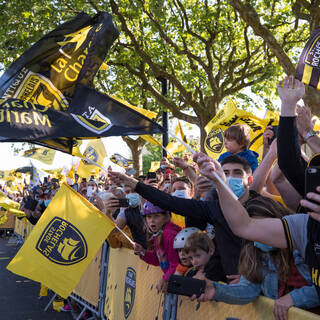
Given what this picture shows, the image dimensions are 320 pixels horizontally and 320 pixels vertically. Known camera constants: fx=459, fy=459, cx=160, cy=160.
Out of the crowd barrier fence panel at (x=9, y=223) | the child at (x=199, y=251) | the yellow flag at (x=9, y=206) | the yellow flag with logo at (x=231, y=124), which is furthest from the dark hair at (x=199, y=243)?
the crowd barrier fence panel at (x=9, y=223)

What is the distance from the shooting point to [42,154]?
57.8 ft

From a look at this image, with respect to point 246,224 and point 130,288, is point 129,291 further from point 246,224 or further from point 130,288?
point 246,224

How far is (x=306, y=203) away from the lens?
1920mm

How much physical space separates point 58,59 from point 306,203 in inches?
214

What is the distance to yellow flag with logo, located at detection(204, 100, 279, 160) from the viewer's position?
6.94 m

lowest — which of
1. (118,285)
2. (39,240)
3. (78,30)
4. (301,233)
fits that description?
(118,285)

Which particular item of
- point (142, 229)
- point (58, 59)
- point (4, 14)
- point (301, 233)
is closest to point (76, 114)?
point (58, 59)

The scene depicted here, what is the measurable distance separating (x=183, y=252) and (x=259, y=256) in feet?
3.59

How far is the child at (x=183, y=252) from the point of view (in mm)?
3681

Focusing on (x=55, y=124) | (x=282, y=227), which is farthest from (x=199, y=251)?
(x=55, y=124)

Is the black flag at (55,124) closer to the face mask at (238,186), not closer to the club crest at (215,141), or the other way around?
the face mask at (238,186)

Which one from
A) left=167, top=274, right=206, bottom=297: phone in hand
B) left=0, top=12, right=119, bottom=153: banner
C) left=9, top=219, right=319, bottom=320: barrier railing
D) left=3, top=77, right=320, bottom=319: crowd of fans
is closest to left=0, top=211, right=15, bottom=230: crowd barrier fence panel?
left=9, top=219, right=319, bottom=320: barrier railing

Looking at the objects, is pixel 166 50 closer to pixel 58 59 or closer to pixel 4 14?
pixel 4 14

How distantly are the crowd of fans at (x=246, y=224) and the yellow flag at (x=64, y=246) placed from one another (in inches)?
20.6
